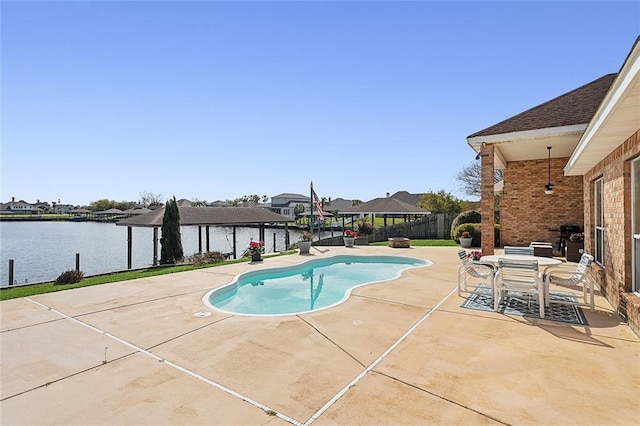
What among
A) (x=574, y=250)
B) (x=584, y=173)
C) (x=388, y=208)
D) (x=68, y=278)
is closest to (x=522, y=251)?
(x=584, y=173)

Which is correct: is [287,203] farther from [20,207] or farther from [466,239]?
[20,207]

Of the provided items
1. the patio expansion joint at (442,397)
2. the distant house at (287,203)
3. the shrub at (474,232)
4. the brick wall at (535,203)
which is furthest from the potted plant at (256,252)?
the distant house at (287,203)

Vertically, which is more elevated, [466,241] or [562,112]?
[562,112]

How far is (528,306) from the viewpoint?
19.9 ft

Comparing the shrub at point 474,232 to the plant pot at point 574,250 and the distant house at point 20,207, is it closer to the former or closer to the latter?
the plant pot at point 574,250

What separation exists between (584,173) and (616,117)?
6.01m

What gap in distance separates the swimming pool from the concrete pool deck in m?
1.26

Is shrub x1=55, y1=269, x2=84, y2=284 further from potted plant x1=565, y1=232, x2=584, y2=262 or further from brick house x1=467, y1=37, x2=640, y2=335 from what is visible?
potted plant x1=565, y1=232, x2=584, y2=262

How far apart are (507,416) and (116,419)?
3.35 m

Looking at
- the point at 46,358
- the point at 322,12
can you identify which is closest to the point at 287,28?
the point at 322,12

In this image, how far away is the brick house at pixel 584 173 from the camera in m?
4.57

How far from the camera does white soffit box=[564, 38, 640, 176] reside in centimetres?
287

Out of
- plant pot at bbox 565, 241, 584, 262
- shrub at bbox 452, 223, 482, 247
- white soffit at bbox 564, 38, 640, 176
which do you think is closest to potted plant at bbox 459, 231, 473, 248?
shrub at bbox 452, 223, 482, 247

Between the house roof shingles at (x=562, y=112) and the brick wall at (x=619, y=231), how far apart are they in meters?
2.42
